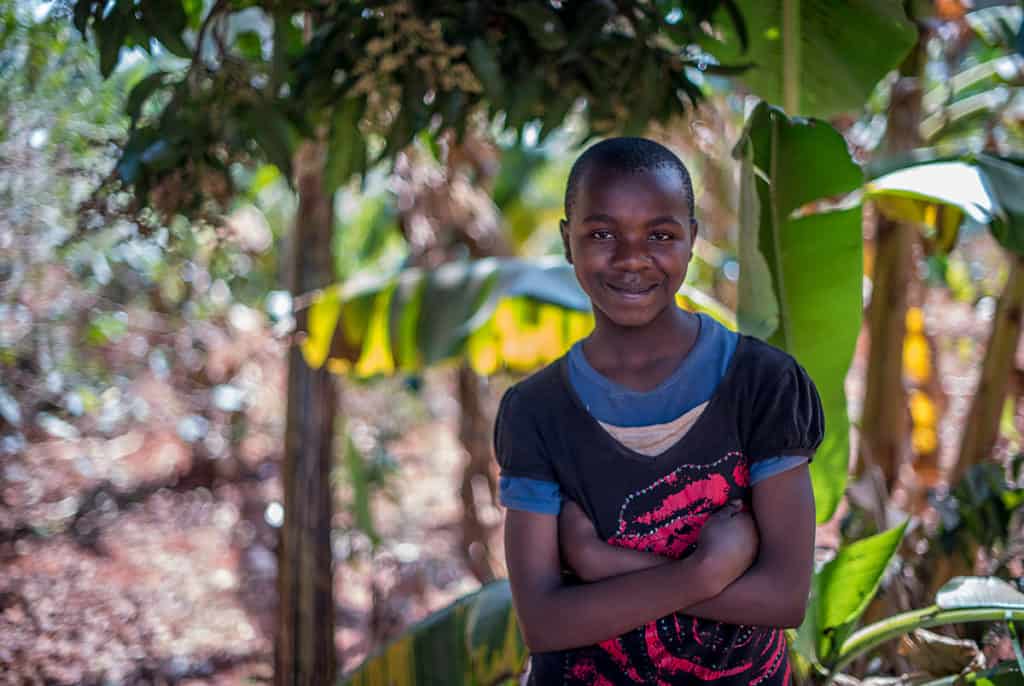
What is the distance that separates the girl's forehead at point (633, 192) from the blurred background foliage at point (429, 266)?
2.29 feet

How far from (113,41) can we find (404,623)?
285 centimetres

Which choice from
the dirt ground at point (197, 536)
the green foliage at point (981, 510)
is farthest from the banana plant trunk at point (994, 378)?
the dirt ground at point (197, 536)

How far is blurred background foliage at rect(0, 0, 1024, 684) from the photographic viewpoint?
206 cm

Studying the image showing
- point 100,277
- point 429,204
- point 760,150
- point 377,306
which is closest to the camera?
point 760,150

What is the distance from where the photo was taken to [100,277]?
9.93ft

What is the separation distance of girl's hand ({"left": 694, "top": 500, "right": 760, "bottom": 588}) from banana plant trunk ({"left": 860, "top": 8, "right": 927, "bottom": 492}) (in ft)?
6.45

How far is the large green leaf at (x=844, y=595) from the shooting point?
203cm

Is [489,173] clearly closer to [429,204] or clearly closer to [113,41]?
[429,204]

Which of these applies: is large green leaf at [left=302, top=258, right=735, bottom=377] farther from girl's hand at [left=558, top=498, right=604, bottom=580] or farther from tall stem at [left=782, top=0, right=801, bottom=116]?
girl's hand at [left=558, top=498, right=604, bottom=580]

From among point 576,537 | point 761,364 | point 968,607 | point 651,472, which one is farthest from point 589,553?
point 968,607

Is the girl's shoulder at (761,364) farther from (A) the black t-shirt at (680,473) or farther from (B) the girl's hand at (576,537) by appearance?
(B) the girl's hand at (576,537)

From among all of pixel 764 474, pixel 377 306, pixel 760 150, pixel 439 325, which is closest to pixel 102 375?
pixel 377 306

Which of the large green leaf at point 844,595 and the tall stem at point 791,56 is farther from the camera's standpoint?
the tall stem at point 791,56

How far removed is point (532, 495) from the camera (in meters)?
1.37
